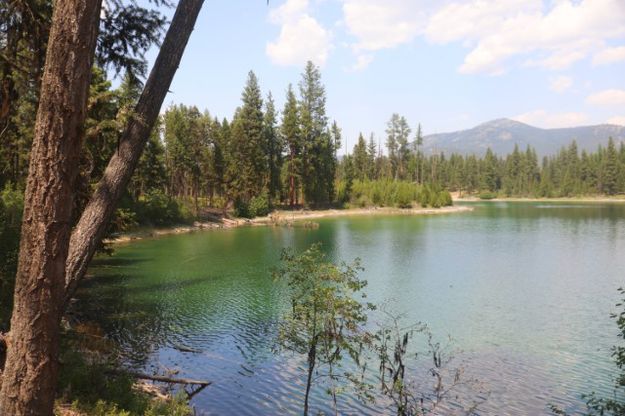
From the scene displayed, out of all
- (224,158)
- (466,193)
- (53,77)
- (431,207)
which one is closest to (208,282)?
(53,77)

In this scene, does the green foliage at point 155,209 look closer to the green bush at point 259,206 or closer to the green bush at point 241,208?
the green bush at point 241,208

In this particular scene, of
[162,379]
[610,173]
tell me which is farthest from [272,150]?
[610,173]

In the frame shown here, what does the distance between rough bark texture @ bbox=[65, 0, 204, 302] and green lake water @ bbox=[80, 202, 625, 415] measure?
6361 mm

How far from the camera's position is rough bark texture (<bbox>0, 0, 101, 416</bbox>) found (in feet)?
12.3

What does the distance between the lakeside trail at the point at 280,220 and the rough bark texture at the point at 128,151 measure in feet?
88.6

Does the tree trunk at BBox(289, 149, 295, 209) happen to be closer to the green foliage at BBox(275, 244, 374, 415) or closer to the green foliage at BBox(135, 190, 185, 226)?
the green foliage at BBox(135, 190, 185, 226)

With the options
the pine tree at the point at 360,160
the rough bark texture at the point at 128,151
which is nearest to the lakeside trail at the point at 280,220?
the pine tree at the point at 360,160

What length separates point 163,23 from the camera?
6.20 meters

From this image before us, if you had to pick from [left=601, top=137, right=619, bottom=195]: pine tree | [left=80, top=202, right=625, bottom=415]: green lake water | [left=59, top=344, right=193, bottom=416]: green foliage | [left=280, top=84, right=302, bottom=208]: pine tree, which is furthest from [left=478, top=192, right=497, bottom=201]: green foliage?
[left=59, top=344, right=193, bottom=416]: green foliage

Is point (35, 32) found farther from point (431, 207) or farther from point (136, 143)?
point (431, 207)

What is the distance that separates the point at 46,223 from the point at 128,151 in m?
1.48

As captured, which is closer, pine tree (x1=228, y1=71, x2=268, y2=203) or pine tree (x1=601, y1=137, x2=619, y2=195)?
pine tree (x1=228, y1=71, x2=268, y2=203)

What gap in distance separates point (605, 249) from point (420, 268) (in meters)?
17.2

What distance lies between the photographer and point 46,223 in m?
3.75
